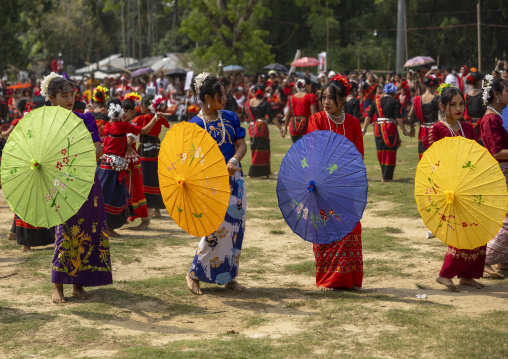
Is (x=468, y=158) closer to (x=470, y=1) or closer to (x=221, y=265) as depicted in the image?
(x=221, y=265)

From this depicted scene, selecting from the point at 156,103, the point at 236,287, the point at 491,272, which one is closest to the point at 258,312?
the point at 236,287

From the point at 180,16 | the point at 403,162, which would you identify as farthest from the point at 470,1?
the point at 180,16

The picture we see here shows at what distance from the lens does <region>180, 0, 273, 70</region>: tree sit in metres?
31.2

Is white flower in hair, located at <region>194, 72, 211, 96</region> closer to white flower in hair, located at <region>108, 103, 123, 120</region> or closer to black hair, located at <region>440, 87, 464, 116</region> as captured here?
black hair, located at <region>440, 87, 464, 116</region>

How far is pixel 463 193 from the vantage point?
5.64m

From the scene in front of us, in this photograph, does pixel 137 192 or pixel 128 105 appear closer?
pixel 128 105

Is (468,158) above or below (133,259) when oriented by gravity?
above

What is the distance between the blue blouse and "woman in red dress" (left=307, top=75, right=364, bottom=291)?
67cm

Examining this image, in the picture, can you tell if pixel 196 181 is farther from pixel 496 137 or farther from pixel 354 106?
pixel 354 106

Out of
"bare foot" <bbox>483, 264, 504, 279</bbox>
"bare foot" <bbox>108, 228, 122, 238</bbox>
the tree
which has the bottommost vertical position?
"bare foot" <bbox>483, 264, 504, 279</bbox>

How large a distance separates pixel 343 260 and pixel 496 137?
5.98 feet

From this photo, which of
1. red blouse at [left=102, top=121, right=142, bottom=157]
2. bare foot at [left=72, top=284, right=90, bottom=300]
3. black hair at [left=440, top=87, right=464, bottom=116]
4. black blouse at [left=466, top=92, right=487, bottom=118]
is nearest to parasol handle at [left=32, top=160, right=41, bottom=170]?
bare foot at [left=72, top=284, right=90, bottom=300]

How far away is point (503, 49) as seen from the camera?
3200 centimetres

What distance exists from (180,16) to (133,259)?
46.4 metres
